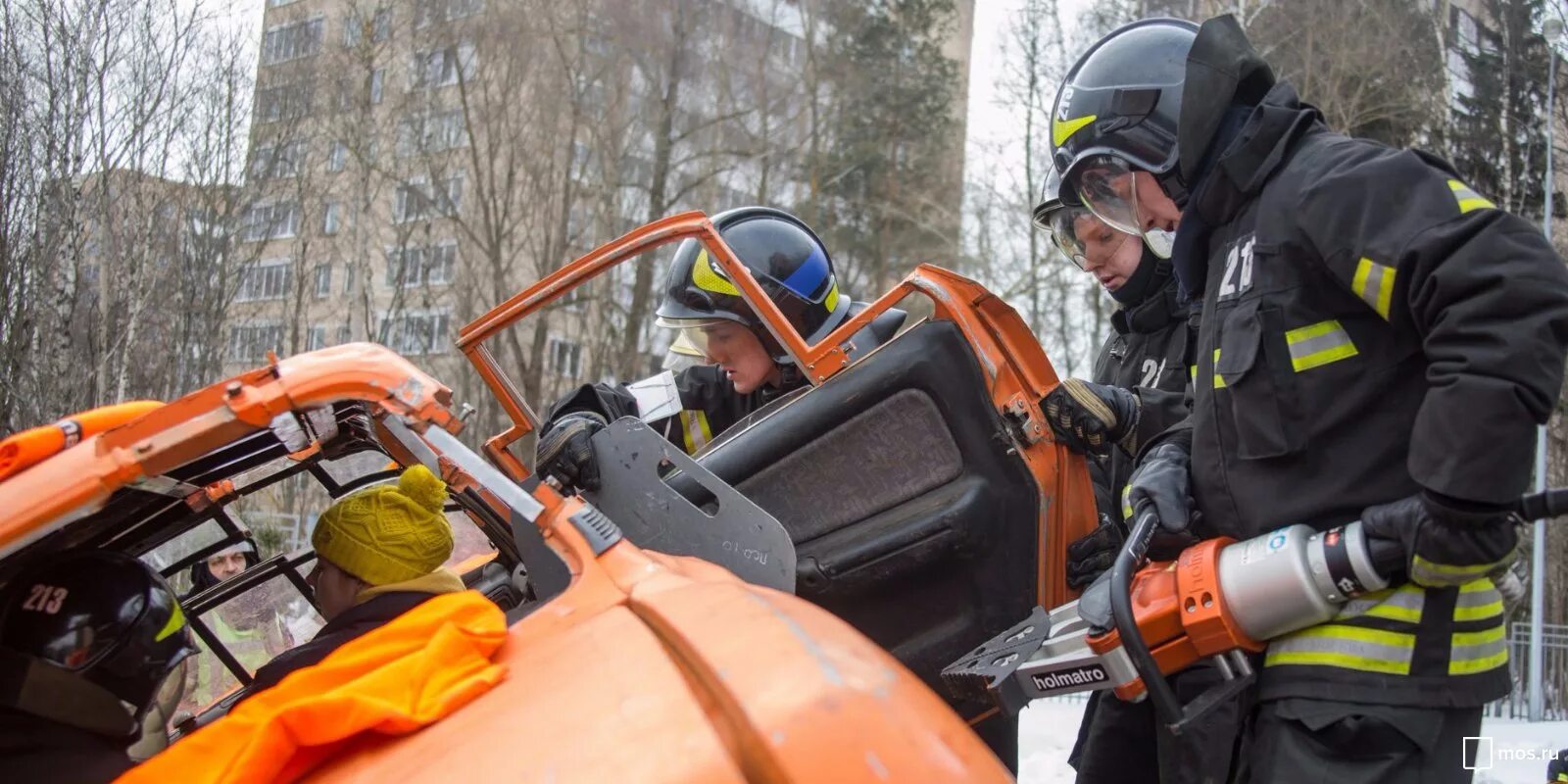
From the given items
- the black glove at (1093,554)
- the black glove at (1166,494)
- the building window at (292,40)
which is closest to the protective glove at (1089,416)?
the black glove at (1093,554)

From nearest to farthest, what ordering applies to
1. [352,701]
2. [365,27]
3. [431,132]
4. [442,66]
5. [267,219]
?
[352,701] < [267,219] < [365,27] < [431,132] < [442,66]

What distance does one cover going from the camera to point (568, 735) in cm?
153

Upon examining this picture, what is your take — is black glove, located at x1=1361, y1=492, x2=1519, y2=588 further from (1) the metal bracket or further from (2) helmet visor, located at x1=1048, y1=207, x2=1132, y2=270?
(2) helmet visor, located at x1=1048, y1=207, x2=1132, y2=270

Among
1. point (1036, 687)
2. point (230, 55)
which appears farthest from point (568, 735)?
point (230, 55)

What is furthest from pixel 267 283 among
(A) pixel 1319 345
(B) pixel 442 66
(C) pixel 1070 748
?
(A) pixel 1319 345

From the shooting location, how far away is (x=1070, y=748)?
323 inches

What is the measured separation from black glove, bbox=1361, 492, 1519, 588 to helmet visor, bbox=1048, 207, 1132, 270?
164 cm

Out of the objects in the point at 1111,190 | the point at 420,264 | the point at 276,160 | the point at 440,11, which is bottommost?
the point at 420,264

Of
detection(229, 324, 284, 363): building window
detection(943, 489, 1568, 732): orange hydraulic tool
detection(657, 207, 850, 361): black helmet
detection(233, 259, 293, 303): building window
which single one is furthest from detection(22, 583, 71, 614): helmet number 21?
detection(229, 324, 284, 363): building window

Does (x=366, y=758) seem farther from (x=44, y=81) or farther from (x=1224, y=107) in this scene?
(x=44, y=81)

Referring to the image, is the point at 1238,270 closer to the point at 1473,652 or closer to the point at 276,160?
the point at 1473,652

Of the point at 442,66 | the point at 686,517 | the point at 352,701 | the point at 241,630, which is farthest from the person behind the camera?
the point at 442,66

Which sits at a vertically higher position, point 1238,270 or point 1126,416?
point 1238,270

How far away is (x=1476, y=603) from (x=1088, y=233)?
5.66 ft
